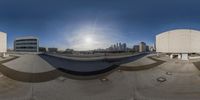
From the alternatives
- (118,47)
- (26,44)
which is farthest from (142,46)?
(26,44)

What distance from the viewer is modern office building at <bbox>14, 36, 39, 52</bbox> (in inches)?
57.7

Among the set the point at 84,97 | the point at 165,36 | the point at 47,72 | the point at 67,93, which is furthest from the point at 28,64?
the point at 165,36

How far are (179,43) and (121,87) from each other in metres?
1.10

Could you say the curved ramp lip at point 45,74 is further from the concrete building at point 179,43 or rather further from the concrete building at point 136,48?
the concrete building at point 179,43

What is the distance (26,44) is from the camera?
4.74ft

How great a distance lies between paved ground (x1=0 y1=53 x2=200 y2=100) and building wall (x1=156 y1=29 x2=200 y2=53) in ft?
1.30

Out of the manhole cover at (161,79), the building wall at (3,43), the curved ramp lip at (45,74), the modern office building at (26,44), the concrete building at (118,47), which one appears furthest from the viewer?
the manhole cover at (161,79)

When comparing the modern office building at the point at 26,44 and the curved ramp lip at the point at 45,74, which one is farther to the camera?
the curved ramp lip at the point at 45,74

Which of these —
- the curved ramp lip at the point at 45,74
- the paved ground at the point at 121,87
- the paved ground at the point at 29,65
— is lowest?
the paved ground at the point at 121,87

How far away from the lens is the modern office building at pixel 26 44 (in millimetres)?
1465

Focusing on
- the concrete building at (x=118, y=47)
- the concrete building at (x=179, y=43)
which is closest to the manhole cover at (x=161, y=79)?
the concrete building at (x=179, y=43)

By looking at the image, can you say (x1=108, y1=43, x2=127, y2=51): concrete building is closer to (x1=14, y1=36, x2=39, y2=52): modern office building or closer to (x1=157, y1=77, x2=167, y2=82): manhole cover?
(x1=14, y1=36, x2=39, y2=52): modern office building

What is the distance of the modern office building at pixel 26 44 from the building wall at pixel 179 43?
4.31 ft

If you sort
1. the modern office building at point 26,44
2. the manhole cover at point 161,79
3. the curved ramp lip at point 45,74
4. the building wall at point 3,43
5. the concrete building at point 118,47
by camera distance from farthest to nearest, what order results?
the manhole cover at point 161,79 < the curved ramp lip at point 45,74 < the concrete building at point 118,47 < the building wall at point 3,43 < the modern office building at point 26,44
